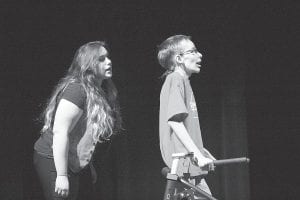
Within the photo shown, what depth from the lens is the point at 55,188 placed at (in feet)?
8.39

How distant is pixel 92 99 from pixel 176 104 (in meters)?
0.45

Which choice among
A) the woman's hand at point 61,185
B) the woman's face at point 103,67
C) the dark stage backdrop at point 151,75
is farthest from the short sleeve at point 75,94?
the dark stage backdrop at point 151,75

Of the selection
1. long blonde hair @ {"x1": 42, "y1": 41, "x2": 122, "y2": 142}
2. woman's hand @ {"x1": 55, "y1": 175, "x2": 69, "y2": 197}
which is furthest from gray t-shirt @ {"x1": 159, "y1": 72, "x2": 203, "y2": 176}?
woman's hand @ {"x1": 55, "y1": 175, "x2": 69, "y2": 197}

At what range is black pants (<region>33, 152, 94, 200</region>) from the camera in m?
2.58

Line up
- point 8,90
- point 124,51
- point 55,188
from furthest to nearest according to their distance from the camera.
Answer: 1. point 124,51
2. point 8,90
3. point 55,188

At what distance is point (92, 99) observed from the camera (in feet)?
8.82

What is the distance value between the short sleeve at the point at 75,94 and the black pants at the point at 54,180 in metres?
0.29

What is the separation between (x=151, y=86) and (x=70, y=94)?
231cm

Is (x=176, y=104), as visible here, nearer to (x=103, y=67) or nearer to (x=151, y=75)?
(x=103, y=67)

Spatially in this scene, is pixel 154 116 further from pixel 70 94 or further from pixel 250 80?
pixel 70 94

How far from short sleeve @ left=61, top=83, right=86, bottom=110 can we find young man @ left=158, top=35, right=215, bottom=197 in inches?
18.8

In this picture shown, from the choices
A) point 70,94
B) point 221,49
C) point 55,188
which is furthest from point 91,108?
point 221,49

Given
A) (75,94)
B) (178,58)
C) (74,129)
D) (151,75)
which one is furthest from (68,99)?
(151,75)

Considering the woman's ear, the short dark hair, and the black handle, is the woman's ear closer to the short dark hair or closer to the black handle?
the short dark hair
